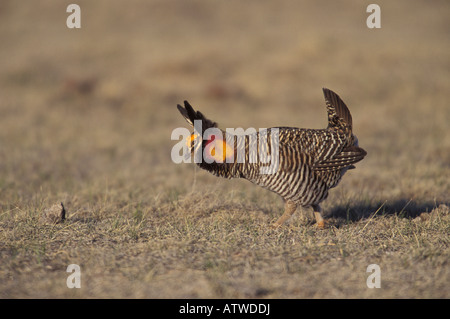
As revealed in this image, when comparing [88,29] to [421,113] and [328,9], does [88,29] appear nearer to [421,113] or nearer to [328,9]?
[328,9]

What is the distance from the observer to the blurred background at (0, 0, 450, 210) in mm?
7539

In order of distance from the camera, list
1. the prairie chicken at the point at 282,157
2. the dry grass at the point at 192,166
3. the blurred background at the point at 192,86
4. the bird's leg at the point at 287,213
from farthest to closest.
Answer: the blurred background at the point at 192,86 < the bird's leg at the point at 287,213 < the prairie chicken at the point at 282,157 < the dry grass at the point at 192,166

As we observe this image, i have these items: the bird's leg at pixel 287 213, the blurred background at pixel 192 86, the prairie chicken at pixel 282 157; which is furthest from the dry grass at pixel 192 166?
the prairie chicken at pixel 282 157

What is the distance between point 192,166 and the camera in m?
8.34

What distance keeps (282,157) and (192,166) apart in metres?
4.04

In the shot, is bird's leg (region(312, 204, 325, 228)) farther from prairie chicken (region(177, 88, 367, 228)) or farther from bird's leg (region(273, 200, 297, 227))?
bird's leg (region(273, 200, 297, 227))

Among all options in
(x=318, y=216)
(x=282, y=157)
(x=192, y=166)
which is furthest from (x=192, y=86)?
(x=282, y=157)

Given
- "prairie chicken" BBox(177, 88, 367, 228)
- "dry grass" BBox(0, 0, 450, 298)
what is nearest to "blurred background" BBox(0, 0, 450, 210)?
"dry grass" BBox(0, 0, 450, 298)

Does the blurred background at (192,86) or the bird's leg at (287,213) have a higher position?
the blurred background at (192,86)

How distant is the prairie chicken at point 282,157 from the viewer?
4.48m

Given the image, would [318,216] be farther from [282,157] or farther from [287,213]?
[282,157]

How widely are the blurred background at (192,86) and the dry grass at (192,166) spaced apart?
2.3 inches

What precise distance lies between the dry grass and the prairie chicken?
398mm

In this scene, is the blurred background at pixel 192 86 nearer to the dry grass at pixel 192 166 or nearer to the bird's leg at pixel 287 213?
the dry grass at pixel 192 166
